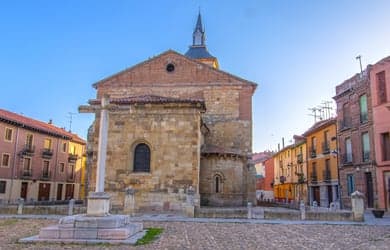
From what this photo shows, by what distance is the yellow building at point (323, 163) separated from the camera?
2741cm

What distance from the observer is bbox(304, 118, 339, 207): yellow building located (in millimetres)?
27406

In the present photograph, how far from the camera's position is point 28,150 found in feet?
101

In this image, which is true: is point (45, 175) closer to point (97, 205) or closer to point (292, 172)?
point (292, 172)

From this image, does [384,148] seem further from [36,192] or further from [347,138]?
[36,192]

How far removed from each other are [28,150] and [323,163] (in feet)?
81.0

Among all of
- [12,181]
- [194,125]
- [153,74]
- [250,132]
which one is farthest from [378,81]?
[12,181]

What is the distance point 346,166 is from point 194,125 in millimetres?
12111

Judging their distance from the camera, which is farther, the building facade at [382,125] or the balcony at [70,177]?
the balcony at [70,177]

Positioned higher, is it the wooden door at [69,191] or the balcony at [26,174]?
the balcony at [26,174]

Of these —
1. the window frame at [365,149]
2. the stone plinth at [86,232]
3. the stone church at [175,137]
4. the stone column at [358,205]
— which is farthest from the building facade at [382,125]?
the stone plinth at [86,232]

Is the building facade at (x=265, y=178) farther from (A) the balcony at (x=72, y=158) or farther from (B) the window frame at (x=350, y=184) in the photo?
(B) the window frame at (x=350, y=184)

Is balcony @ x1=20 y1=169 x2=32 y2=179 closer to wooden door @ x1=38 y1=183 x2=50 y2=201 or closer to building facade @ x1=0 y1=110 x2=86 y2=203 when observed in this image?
building facade @ x1=0 y1=110 x2=86 y2=203

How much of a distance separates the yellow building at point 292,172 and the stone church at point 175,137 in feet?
40.8

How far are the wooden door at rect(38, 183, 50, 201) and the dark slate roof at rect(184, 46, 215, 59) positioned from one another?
2135 cm
